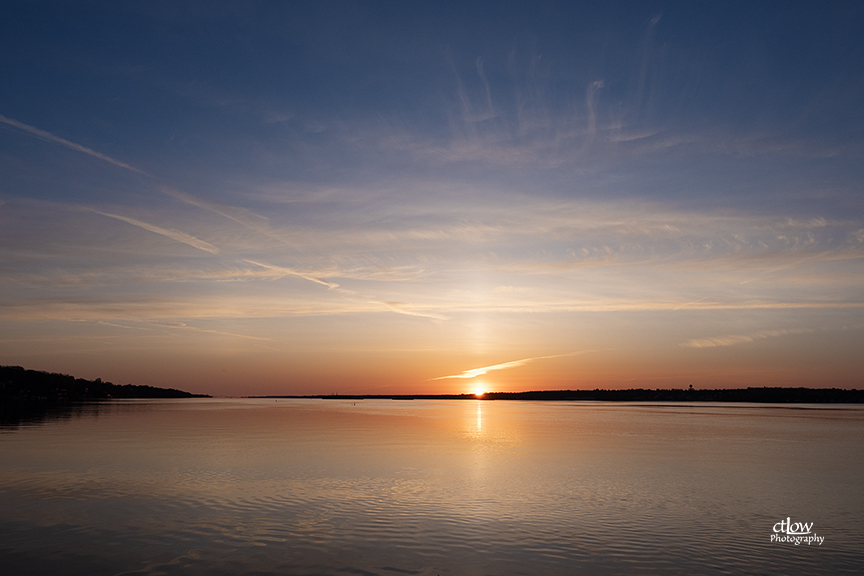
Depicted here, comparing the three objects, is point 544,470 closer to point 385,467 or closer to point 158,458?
point 385,467

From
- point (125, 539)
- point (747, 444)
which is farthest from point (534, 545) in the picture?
point (747, 444)

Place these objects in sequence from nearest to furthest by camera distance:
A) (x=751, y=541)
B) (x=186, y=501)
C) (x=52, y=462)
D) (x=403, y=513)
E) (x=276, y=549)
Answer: (x=276, y=549), (x=751, y=541), (x=403, y=513), (x=186, y=501), (x=52, y=462)

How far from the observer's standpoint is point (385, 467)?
29672mm

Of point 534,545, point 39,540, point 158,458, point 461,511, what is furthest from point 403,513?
point 158,458

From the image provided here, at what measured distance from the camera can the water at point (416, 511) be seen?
Result: 549 inches

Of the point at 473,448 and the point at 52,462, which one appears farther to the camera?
the point at 473,448

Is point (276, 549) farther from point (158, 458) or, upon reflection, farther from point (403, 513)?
point (158, 458)

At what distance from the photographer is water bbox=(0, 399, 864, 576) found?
1395 centimetres

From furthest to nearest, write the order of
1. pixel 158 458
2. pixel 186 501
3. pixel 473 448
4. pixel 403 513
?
pixel 473 448 → pixel 158 458 → pixel 186 501 → pixel 403 513

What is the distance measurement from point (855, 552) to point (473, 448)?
27.9 meters

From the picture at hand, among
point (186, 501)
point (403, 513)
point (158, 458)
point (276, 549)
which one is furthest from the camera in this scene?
point (158, 458)

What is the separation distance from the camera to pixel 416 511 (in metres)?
19.4

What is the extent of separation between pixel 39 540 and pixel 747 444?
45.1m

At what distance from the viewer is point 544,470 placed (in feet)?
96.9
